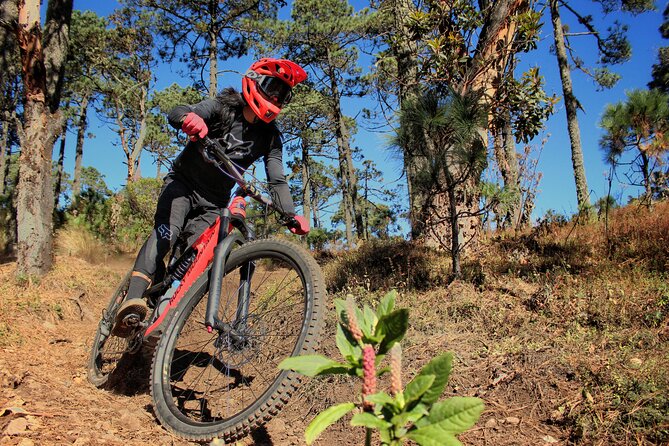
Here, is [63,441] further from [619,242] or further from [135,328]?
[619,242]

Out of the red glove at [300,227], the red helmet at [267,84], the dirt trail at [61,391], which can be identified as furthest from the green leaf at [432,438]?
the red helmet at [267,84]

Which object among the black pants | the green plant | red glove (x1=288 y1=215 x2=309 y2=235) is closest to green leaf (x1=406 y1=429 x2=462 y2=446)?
the green plant

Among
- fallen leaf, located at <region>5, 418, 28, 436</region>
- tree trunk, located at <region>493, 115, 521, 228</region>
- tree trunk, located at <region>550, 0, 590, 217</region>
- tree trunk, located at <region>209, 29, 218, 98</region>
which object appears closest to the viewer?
fallen leaf, located at <region>5, 418, 28, 436</region>

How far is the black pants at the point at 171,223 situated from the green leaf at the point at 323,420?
2.66 meters

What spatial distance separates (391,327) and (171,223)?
2.82 meters

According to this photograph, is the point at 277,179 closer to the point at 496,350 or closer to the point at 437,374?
the point at 496,350

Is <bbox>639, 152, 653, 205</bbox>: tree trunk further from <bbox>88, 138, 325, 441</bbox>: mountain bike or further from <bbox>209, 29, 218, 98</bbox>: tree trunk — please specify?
<bbox>209, 29, 218, 98</bbox>: tree trunk

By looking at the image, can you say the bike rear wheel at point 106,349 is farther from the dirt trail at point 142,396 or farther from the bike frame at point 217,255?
the bike frame at point 217,255

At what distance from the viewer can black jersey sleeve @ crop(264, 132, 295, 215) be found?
306 centimetres

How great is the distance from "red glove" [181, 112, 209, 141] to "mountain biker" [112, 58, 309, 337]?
192 millimetres

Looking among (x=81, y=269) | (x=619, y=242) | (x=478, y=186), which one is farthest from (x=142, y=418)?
(x=81, y=269)

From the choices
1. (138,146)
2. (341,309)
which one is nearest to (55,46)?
(341,309)

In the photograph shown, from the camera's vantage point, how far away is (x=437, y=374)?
83 cm

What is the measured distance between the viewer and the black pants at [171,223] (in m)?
3.30
